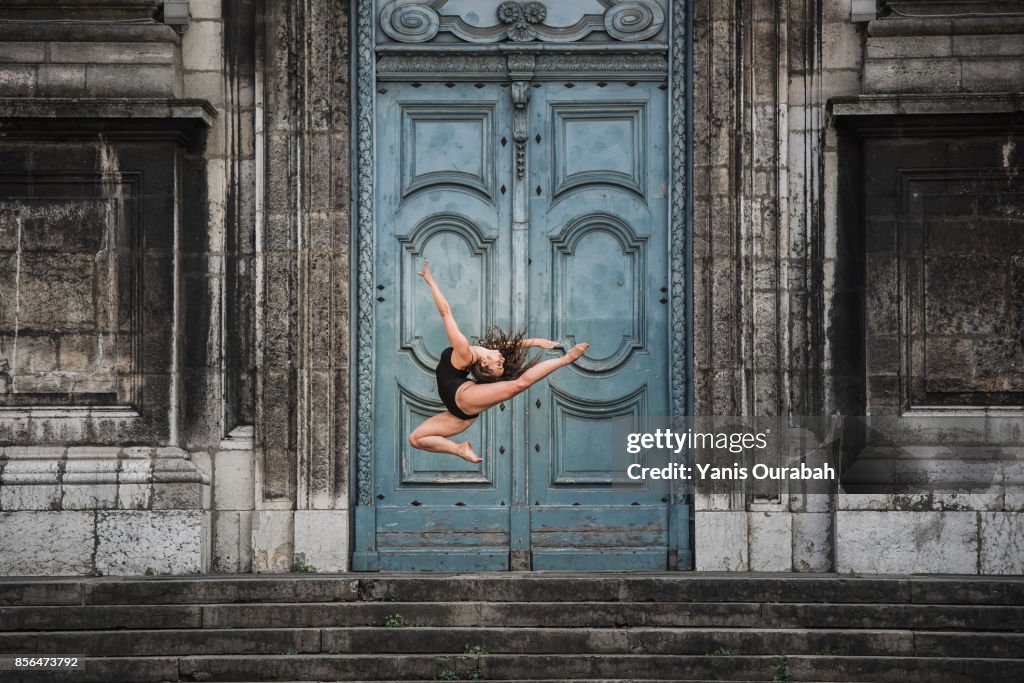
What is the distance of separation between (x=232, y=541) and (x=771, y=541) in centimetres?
362

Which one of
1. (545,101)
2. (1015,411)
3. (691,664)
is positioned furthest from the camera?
(545,101)

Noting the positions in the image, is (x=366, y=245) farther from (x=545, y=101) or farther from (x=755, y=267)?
(x=755, y=267)

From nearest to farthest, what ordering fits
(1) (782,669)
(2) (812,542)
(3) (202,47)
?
(1) (782,669) < (2) (812,542) < (3) (202,47)

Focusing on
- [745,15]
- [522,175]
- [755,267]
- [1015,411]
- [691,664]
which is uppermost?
[745,15]

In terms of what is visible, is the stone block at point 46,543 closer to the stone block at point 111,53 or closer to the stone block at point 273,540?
the stone block at point 273,540

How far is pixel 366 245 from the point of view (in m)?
10.8

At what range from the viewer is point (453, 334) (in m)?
9.37

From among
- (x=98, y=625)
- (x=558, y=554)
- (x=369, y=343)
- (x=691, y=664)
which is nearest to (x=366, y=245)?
(x=369, y=343)

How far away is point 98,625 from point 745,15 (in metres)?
5.79

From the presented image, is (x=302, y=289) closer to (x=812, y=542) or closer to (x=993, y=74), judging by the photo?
(x=812, y=542)

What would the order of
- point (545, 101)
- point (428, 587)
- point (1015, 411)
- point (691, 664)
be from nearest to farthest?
point (691, 664)
point (428, 587)
point (1015, 411)
point (545, 101)

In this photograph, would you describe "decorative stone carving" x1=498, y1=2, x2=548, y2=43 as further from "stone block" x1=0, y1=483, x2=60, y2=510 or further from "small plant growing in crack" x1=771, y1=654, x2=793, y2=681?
"small plant growing in crack" x1=771, y1=654, x2=793, y2=681

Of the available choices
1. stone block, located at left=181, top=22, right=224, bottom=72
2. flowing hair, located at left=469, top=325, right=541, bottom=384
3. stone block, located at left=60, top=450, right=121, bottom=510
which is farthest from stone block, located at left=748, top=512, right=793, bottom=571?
stone block, located at left=181, top=22, right=224, bottom=72

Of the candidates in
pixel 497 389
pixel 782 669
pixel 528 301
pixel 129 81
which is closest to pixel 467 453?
pixel 497 389
